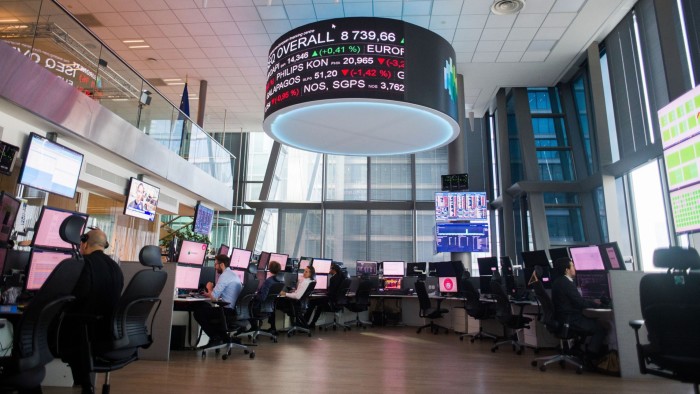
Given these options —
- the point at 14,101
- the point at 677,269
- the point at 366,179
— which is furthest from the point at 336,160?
the point at 677,269

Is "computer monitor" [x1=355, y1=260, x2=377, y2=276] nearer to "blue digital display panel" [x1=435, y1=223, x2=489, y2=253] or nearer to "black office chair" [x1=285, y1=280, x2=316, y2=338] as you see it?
"blue digital display panel" [x1=435, y1=223, x2=489, y2=253]

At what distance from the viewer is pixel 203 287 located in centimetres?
623

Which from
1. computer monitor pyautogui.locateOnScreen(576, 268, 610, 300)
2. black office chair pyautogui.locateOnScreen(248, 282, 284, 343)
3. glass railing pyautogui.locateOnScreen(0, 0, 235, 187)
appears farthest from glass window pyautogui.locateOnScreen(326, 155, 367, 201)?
computer monitor pyautogui.locateOnScreen(576, 268, 610, 300)

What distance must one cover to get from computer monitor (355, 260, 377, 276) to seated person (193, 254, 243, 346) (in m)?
4.55

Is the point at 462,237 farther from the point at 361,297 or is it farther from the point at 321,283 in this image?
the point at 321,283

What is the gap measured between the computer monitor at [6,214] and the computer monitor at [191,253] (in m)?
2.40

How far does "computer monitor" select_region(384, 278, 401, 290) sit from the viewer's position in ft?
31.9

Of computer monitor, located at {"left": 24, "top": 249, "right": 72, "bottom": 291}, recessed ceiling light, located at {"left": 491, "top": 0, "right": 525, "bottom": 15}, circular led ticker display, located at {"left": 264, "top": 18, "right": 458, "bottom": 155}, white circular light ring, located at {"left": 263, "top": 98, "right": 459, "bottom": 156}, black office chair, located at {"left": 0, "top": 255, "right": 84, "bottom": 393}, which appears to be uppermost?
recessed ceiling light, located at {"left": 491, "top": 0, "right": 525, "bottom": 15}

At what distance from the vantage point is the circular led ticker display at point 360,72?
18.9 feet

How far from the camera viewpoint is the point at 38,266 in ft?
11.0

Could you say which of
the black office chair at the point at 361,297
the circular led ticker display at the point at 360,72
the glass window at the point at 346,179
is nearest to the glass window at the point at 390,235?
the glass window at the point at 346,179

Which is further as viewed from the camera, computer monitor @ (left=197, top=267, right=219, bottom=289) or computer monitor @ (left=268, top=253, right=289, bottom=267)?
computer monitor @ (left=268, top=253, right=289, bottom=267)

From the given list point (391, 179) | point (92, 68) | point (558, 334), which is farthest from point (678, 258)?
point (391, 179)

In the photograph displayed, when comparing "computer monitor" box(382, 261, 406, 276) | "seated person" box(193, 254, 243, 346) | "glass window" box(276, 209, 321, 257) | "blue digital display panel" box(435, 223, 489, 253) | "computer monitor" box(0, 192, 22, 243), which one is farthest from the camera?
"glass window" box(276, 209, 321, 257)
